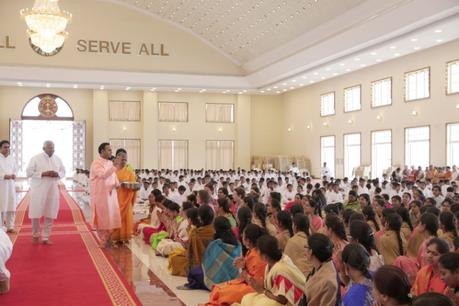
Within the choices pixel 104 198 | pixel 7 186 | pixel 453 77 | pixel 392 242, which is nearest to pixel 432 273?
pixel 392 242

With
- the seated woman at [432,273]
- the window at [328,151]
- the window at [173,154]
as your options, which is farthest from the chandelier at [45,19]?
the seated woman at [432,273]

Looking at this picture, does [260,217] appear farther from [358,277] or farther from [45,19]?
[45,19]

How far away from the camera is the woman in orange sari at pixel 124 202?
333 inches

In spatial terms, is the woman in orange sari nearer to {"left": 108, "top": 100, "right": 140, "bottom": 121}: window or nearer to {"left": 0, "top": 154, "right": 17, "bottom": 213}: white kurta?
{"left": 0, "top": 154, "right": 17, "bottom": 213}: white kurta

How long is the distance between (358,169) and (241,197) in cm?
1387

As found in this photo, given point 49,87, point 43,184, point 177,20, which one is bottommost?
point 43,184

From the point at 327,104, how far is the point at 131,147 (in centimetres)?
973

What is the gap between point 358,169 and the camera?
21812 mm

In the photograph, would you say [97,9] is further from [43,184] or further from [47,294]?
[47,294]

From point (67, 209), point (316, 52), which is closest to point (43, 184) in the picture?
point (67, 209)

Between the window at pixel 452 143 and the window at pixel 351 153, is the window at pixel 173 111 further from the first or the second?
the window at pixel 452 143

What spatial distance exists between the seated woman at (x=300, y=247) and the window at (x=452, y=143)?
542 inches

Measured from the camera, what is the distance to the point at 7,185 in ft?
30.1

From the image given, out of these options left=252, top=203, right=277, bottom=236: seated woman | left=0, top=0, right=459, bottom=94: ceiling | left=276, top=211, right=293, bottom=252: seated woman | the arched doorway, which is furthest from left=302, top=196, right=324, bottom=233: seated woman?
the arched doorway
